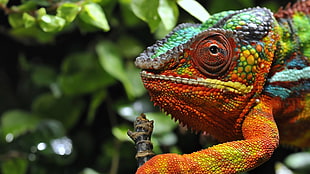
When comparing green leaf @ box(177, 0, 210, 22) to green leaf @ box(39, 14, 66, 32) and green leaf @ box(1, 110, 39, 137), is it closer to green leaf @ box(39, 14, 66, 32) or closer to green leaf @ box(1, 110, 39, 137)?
green leaf @ box(39, 14, 66, 32)

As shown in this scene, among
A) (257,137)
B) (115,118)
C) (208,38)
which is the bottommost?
(115,118)

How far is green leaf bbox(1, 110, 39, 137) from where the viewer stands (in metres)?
1.94

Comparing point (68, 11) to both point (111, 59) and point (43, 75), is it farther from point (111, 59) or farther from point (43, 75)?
point (43, 75)

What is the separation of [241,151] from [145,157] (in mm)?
206

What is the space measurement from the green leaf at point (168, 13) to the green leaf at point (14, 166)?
3.09ft

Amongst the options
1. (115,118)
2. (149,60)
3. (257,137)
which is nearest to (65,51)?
(115,118)

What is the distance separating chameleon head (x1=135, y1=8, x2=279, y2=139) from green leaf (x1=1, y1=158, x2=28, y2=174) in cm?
98

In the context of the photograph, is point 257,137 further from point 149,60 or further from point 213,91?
point 149,60

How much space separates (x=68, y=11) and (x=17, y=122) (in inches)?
31.6

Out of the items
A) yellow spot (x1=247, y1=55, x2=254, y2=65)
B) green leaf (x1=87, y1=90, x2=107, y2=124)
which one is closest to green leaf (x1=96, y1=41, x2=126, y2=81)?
green leaf (x1=87, y1=90, x2=107, y2=124)

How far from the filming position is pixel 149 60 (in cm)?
106

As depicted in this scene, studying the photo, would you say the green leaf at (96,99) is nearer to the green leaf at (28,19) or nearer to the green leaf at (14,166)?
the green leaf at (14,166)

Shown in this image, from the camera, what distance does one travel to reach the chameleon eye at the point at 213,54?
106 cm

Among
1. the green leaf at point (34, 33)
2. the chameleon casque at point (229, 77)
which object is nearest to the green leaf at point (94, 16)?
the chameleon casque at point (229, 77)
